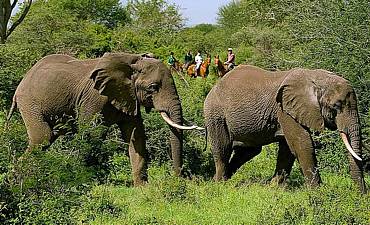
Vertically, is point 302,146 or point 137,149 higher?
point 302,146

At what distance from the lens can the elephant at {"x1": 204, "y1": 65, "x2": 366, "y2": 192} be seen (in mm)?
7590

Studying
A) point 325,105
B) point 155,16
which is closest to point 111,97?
point 325,105

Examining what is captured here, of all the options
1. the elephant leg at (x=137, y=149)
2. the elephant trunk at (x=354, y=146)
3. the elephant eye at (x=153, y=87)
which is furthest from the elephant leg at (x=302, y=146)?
the elephant leg at (x=137, y=149)

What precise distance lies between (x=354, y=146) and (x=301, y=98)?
0.90 m

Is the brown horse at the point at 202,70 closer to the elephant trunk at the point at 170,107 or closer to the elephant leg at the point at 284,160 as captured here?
the elephant leg at the point at 284,160

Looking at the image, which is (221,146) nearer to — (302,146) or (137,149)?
(137,149)

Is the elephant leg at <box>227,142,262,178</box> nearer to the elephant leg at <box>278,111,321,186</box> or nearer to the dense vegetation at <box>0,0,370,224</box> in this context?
the dense vegetation at <box>0,0,370,224</box>

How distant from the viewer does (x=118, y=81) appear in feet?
28.3

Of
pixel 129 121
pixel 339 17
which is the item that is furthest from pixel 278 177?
pixel 339 17

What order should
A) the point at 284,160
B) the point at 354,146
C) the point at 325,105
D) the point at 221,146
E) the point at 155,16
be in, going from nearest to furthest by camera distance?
the point at 354,146 → the point at 325,105 → the point at 284,160 → the point at 221,146 → the point at 155,16

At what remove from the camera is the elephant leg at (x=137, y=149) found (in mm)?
Answer: 8594

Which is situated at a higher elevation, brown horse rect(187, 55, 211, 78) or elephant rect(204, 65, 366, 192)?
elephant rect(204, 65, 366, 192)

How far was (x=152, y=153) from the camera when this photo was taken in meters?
10.6

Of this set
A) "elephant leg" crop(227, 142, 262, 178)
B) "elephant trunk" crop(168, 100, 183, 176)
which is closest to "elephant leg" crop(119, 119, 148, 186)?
"elephant trunk" crop(168, 100, 183, 176)
